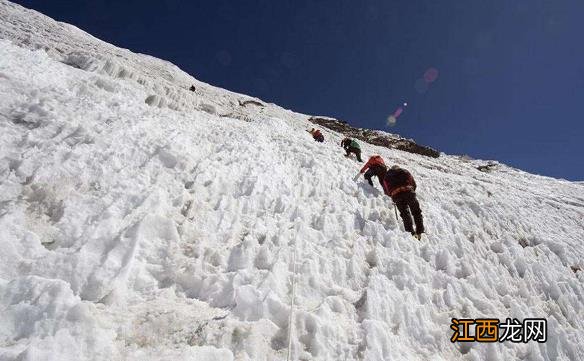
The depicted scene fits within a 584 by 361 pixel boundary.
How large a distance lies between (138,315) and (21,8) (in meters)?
34.9

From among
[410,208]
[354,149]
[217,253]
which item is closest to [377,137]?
[354,149]

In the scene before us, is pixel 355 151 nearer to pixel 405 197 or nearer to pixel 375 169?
pixel 375 169

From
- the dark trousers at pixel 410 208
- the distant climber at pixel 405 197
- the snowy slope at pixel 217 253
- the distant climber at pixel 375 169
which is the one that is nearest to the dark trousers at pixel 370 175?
the distant climber at pixel 375 169

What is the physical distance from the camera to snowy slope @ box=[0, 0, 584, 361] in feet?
16.0

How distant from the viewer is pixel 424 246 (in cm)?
888

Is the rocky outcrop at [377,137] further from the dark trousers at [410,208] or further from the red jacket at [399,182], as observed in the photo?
the dark trousers at [410,208]

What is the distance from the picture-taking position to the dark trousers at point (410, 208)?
952 cm

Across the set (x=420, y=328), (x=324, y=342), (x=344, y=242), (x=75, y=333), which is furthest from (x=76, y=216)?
(x=420, y=328)

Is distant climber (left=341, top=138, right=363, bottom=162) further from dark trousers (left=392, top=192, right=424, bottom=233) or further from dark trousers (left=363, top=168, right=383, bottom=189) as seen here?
dark trousers (left=392, top=192, right=424, bottom=233)

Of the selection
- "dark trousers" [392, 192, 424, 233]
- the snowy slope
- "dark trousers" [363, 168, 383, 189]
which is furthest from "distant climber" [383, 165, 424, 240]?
"dark trousers" [363, 168, 383, 189]

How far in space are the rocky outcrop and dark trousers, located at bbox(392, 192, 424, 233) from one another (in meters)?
25.0

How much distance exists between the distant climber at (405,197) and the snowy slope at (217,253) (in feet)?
1.30

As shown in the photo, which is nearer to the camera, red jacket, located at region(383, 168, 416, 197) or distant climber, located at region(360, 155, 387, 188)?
red jacket, located at region(383, 168, 416, 197)

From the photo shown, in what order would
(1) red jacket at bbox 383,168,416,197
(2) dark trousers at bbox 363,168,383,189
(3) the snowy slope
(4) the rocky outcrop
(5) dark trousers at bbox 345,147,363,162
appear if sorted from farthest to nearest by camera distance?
(4) the rocky outcrop < (5) dark trousers at bbox 345,147,363,162 < (2) dark trousers at bbox 363,168,383,189 < (1) red jacket at bbox 383,168,416,197 < (3) the snowy slope
